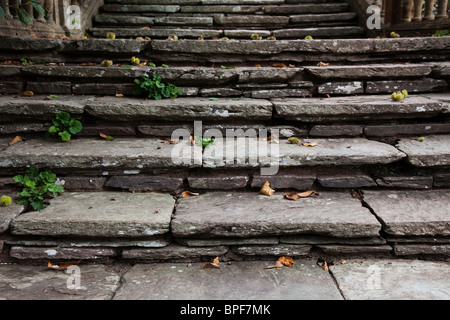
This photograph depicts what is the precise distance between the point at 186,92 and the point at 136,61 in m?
0.59

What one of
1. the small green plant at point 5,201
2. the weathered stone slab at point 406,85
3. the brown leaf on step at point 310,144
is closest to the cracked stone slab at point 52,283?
the small green plant at point 5,201

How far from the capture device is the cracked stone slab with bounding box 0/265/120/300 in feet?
5.25

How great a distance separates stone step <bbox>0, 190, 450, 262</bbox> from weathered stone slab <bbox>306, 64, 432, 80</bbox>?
1.27 metres

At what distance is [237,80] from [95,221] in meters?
1.62

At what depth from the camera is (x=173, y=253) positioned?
186 centimetres

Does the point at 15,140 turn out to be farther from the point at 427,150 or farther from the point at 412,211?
the point at 427,150

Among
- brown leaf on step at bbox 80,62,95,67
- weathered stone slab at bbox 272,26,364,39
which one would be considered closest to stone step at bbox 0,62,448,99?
brown leaf on step at bbox 80,62,95,67

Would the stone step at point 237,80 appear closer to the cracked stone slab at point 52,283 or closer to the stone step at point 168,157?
the stone step at point 168,157

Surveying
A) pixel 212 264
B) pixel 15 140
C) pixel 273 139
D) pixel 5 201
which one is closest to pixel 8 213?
pixel 5 201

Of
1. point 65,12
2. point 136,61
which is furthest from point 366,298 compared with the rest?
point 65,12

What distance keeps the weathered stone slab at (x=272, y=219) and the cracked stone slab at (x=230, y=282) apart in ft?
0.59

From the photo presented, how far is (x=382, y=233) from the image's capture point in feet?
6.21

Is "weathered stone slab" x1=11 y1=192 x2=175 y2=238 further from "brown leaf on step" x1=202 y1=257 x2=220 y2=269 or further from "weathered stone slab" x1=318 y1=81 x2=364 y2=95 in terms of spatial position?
"weathered stone slab" x1=318 y1=81 x2=364 y2=95
